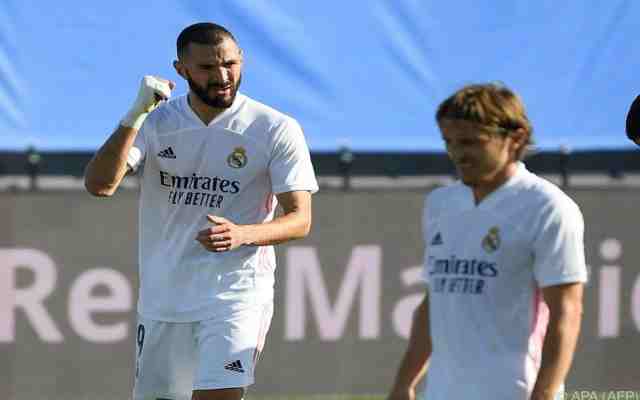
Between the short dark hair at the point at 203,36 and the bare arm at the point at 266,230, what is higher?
the short dark hair at the point at 203,36

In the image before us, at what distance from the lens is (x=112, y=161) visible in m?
5.39

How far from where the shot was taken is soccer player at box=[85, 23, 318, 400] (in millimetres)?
5387

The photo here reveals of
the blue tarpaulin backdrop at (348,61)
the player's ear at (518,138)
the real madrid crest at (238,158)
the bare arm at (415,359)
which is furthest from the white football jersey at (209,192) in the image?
the blue tarpaulin backdrop at (348,61)

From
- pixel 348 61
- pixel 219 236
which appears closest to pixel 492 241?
pixel 219 236

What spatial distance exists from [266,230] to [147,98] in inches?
27.8

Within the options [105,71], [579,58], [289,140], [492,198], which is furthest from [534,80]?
[492,198]

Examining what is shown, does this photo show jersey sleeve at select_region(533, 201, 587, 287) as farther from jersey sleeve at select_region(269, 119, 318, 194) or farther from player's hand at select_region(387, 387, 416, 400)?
jersey sleeve at select_region(269, 119, 318, 194)

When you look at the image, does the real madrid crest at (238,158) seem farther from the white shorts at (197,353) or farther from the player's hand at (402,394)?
the player's hand at (402,394)

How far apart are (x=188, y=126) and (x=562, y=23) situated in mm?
4714

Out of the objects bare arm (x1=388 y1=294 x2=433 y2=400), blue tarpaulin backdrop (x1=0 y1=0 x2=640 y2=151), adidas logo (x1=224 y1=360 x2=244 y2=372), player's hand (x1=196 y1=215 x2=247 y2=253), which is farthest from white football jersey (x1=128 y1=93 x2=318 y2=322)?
blue tarpaulin backdrop (x1=0 y1=0 x2=640 y2=151)

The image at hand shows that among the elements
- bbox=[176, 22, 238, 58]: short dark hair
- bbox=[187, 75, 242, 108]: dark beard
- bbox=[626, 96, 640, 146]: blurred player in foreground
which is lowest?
bbox=[626, 96, 640, 146]: blurred player in foreground

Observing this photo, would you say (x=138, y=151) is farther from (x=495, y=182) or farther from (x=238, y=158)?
(x=495, y=182)

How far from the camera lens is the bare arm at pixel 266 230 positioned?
486cm

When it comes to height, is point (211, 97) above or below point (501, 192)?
above
